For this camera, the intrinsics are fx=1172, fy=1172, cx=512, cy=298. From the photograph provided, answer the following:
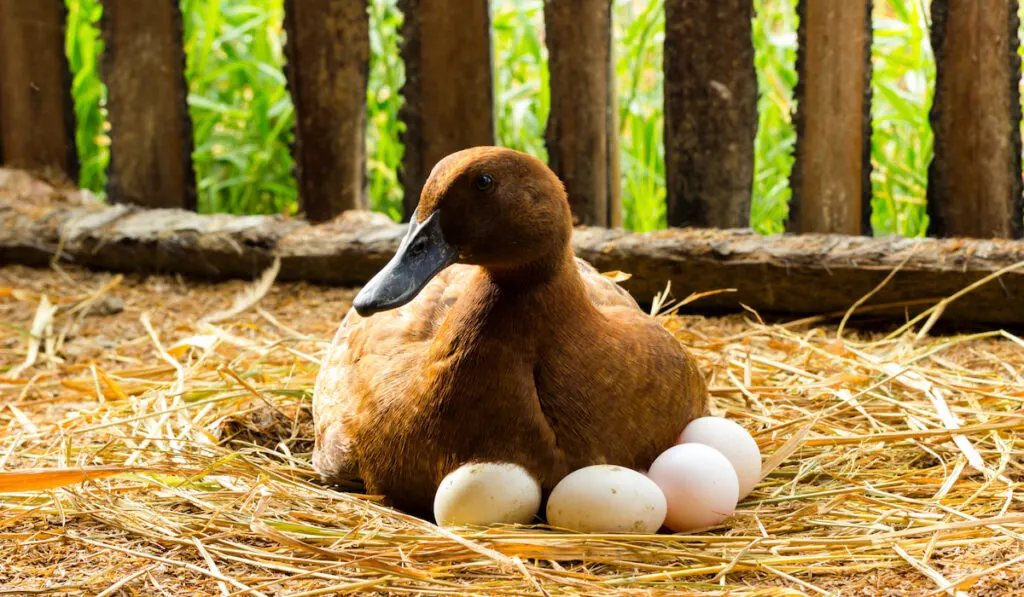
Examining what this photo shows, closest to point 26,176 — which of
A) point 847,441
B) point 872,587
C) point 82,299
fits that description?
point 82,299

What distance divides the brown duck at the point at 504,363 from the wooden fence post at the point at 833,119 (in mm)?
1653

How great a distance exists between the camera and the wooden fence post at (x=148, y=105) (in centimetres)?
457

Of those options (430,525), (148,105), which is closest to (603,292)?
(430,525)

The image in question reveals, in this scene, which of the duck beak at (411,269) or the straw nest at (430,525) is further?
the duck beak at (411,269)

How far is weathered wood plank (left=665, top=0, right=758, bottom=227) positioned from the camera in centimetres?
385

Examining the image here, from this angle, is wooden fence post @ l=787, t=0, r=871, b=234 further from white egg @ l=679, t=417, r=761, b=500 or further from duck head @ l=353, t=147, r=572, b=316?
duck head @ l=353, t=147, r=572, b=316

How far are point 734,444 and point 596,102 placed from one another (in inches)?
75.0

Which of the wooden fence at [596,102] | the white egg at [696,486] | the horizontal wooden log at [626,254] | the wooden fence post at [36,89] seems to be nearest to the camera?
the white egg at [696,486]

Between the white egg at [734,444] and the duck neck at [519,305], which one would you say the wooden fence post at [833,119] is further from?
the duck neck at [519,305]

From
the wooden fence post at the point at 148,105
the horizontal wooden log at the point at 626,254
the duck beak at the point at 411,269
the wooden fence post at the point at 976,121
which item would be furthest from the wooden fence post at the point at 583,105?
the duck beak at the point at 411,269

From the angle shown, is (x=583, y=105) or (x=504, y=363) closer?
(x=504, y=363)

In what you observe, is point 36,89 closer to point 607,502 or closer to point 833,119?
point 833,119

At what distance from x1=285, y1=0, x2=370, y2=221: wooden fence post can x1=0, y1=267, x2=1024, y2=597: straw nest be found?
2.41 ft

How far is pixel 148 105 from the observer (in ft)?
15.3
